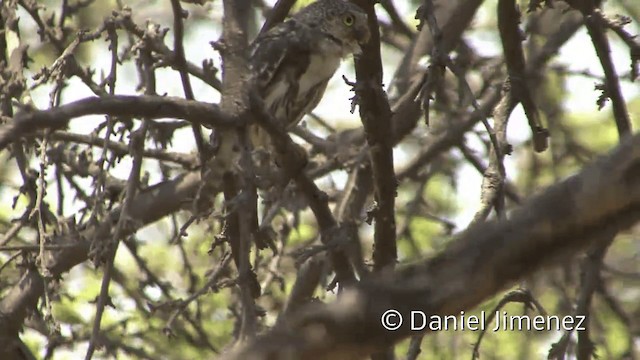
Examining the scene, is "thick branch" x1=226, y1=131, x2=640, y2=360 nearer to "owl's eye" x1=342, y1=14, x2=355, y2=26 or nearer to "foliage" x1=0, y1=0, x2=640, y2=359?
"foliage" x1=0, y1=0, x2=640, y2=359

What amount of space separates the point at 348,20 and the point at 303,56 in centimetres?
24

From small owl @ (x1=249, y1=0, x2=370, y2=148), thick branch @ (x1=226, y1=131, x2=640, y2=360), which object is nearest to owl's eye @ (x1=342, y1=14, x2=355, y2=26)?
small owl @ (x1=249, y1=0, x2=370, y2=148)

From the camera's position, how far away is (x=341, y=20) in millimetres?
4777

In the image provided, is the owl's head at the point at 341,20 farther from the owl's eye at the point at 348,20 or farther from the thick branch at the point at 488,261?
the thick branch at the point at 488,261

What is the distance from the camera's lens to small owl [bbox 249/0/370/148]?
4.65 metres

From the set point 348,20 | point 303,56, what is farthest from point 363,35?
point 303,56

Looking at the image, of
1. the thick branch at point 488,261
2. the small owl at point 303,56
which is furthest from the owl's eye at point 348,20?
the thick branch at point 488,261

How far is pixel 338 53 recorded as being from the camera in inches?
188

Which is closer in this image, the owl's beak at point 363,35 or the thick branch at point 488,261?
the thick branch at point 488,261

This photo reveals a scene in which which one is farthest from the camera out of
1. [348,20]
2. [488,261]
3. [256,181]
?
[348,20]

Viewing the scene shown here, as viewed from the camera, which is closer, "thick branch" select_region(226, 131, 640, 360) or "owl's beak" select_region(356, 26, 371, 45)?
"thick branch" select_region(226, 131, 640, 360)

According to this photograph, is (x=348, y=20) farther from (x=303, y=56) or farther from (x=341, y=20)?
(x=303, y=56)

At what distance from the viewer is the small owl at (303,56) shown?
465cm

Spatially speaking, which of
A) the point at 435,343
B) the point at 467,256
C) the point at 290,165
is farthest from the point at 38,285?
the point at 467,256
